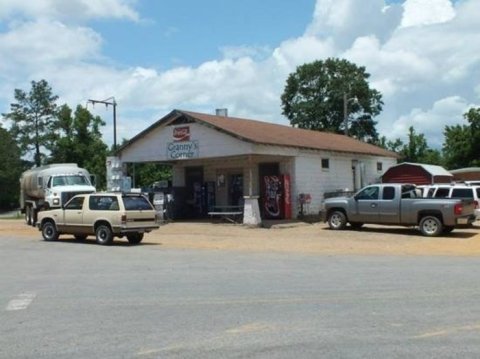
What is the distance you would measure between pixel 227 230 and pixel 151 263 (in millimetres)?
10930

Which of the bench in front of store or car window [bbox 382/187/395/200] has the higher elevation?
car window [bbox 382/187/395/200]

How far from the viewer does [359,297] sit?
9797 mm

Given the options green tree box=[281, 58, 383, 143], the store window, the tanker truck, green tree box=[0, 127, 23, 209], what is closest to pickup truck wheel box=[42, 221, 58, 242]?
the tanker truck

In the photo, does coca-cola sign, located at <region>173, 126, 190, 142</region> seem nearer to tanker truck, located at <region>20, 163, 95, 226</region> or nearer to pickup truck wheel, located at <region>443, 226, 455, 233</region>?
tanker truck, located at <region>20, 163, 95, 226</region>

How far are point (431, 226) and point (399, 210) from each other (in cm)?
129

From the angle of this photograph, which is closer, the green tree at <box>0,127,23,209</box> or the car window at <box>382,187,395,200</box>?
the car window at <box>382,187,395,200</box>

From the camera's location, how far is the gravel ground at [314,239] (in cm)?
1877

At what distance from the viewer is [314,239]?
72.5 ft

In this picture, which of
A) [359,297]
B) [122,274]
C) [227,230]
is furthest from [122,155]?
[359,297]

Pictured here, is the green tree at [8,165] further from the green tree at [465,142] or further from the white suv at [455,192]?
the white suv at [455,192]

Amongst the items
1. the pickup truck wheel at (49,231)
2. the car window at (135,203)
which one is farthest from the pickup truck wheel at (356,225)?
the pickup truck wheel at (49,231)

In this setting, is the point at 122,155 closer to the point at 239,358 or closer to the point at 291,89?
the point at 239,358

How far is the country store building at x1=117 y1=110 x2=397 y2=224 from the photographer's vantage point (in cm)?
2902

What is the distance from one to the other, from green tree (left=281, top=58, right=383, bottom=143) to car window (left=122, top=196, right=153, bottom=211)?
5080cm
